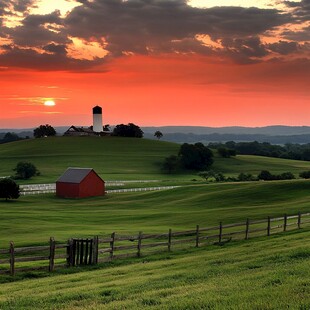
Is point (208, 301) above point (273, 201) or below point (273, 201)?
above

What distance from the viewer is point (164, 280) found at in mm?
17719

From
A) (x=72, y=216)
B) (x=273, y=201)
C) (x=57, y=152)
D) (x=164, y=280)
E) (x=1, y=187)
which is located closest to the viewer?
(x=164, y=280)

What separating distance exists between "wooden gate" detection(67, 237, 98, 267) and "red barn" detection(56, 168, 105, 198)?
7135 centimetres

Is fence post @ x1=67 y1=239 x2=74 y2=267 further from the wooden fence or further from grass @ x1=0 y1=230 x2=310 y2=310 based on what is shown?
grass @ x1=0 y1=230 x2=310 y2=310

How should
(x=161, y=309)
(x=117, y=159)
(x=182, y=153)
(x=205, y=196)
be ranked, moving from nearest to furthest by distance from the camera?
1. (x=161, y=309)
2. (x=205, y=196)
3. (x=182, y=153)
4. (x=117, y=159)

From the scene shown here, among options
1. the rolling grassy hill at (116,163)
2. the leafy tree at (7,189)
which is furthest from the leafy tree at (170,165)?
the leafy tree at (7,189)

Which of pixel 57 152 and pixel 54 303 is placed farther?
pixel 57 152

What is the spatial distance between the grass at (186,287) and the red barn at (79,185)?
243 feet

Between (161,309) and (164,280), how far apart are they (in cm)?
533

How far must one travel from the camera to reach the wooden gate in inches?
1001

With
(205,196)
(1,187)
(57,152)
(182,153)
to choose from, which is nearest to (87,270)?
(205,196)

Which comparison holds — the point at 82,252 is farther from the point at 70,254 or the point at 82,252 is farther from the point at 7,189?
the point at 7,189

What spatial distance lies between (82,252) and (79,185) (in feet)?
237

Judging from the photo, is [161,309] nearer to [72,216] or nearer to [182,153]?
[72,216]
